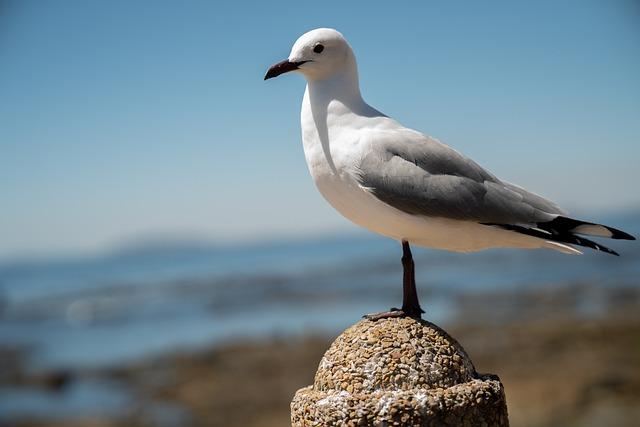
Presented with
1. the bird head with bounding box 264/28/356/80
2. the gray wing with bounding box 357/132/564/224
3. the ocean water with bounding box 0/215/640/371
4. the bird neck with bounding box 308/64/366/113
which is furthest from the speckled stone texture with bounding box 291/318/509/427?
the ocean water with bounding box 0/215/640/371

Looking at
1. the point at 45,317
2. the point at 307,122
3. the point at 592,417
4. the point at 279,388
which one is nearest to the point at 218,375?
the point at 279,388

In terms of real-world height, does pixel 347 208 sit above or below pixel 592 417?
above

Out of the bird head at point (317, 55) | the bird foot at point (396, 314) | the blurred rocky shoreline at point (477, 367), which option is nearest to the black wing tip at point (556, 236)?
the bird foot at point (396, 314)

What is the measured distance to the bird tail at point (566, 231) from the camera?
4.16 meters

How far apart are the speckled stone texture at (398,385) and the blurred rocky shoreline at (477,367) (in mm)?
10873

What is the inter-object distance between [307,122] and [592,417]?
11.4 metres

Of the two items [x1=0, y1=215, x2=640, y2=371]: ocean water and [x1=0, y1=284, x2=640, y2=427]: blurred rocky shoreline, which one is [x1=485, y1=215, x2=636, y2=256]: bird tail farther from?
[x1=0, y1=215, x2=640, y2=371]: ocean water

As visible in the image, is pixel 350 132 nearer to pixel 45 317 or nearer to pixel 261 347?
pixel 261 347

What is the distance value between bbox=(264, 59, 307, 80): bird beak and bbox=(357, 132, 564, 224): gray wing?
0.71 m

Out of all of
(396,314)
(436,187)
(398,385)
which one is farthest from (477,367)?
(398,385)

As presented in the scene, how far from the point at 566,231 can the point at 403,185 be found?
3.34ft

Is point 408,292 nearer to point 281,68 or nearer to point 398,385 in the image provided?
point 398,385

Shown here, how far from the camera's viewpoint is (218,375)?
19.7 m

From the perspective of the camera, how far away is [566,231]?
14.2 ft
